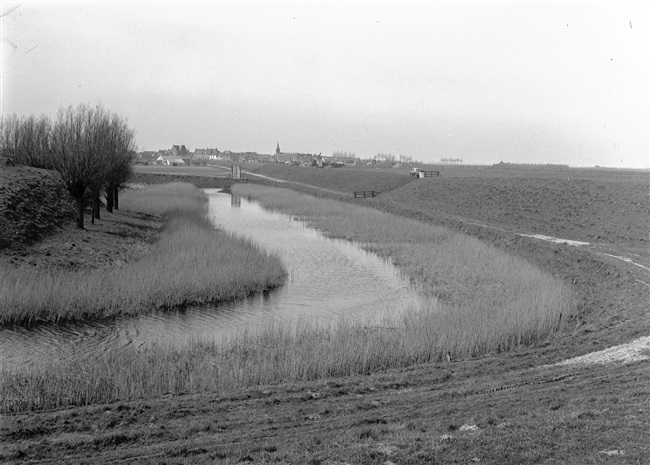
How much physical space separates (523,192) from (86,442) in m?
48.7

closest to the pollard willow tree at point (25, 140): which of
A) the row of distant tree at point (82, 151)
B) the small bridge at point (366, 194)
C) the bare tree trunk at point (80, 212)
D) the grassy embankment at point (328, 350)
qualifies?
the row of distant tree at point (82, 151)

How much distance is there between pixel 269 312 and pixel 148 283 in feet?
14.4

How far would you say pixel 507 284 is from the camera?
23.5 meters

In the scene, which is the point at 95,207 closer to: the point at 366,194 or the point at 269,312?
the point at 269,312

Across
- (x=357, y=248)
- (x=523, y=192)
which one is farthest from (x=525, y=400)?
(x=523, y=192)

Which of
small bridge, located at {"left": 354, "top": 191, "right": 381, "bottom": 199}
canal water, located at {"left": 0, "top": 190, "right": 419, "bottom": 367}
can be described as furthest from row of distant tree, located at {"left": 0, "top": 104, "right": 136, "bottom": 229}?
small bridge, located at {"left": 354, "top": 191, "right": 381, "bottom": 199}

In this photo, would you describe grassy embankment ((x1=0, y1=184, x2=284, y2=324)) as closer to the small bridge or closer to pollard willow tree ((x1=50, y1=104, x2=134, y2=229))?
pollard willow tree ((x1=50, y1=104, x2=134, y2=229))

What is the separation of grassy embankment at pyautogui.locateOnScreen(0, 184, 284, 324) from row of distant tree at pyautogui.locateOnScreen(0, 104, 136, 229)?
4.71 metres

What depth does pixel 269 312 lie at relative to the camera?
66.1 ft

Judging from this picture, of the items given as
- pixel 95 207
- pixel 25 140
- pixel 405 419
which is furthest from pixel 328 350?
pixel 25 140

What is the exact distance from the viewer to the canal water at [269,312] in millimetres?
15609

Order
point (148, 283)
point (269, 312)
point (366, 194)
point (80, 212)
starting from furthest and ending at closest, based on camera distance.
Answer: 1. point (366, 194)
2. point (80, 212)
3. point (148, 283)
4. point (269, 312)

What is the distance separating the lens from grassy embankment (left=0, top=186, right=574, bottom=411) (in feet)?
36.7

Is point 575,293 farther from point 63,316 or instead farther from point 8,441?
point 8,441
